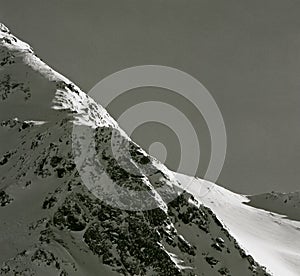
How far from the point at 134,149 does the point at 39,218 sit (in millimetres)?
11966

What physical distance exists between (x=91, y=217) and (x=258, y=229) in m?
43.5

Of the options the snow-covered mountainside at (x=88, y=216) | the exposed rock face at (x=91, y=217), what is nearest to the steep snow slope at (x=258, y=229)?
the snow-covered mountainside at (x=88, y=216)

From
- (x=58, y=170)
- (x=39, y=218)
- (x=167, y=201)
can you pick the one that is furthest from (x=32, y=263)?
(x=167, y=201)

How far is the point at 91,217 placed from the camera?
48.9 meters

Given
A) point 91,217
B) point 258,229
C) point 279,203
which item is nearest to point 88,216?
point 91,217

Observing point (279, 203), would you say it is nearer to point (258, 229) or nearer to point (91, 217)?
point (258, 229)

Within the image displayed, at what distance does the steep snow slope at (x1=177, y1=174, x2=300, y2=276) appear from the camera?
214 ft

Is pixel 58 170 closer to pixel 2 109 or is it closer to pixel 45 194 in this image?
pixel 45 194

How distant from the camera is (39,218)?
4844cm

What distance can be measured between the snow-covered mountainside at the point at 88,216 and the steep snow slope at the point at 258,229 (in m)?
2.94

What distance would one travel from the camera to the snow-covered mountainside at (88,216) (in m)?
46.0

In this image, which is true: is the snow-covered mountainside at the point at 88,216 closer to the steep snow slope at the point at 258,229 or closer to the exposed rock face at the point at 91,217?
the exposed rock face at the point at 91,217

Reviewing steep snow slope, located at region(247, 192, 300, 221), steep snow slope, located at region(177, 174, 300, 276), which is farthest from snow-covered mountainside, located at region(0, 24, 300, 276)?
steep snow slope, located at region(247, 192, 300, 221)

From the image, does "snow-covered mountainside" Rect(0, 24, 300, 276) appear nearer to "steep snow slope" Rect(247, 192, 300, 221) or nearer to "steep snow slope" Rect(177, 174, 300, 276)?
"steep snow slope" Rect(177, 174, 300, 276)
